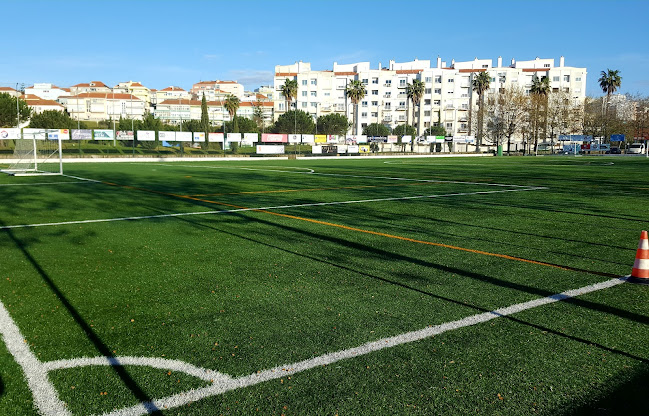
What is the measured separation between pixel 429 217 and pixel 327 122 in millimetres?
91324

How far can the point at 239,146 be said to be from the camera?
63.0 m

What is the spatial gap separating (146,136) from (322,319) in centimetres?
5561

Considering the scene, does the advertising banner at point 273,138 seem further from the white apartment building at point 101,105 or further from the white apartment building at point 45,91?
the white apartment building at point 45,91

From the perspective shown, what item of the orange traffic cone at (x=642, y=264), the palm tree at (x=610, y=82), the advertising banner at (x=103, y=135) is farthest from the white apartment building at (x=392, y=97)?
the orange traffic cone at (x=642, y=264)

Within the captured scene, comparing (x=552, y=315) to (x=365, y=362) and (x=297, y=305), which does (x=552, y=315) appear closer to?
(x=365, y=362)

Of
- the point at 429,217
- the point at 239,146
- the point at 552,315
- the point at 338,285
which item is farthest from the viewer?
the point at 239,146

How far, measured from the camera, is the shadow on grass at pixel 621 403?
322 cm

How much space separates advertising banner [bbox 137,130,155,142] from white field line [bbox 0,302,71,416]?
54078 millimetres

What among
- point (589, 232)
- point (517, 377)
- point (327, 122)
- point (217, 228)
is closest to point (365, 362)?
point (517, 377)

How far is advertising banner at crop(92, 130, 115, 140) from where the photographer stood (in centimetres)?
5203

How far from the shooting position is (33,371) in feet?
12.3

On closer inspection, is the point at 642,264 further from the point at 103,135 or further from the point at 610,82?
the point at 610,82

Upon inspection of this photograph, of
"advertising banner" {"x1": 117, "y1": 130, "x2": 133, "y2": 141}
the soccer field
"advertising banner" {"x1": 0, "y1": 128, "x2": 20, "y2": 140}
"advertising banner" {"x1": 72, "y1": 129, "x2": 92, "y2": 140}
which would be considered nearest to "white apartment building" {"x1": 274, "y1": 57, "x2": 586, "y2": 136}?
"advertising banner" {"x1": 117, "y1": 130, "x2": 133, "y2": 141}

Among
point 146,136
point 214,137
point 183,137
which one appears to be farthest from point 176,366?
point 214,137
